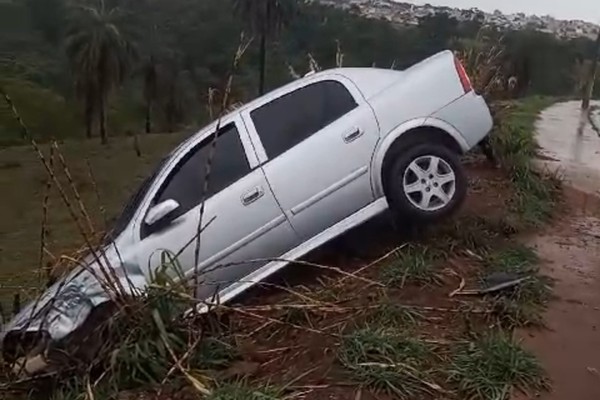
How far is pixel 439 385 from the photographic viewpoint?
4.29 metres

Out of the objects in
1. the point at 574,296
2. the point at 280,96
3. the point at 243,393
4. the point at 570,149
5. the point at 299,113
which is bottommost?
the point at 570,149

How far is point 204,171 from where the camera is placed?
6109mm

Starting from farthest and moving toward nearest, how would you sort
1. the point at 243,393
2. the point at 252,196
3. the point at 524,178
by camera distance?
1. the point at 524,178
2. the point at 252,196
3. the point at 243,393

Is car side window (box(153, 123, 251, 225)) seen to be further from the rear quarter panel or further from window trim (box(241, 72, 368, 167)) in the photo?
the rear quarter panel

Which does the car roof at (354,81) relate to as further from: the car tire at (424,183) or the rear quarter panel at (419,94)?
the car tire at (424,183)

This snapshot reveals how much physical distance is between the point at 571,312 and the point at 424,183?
153 centimetres

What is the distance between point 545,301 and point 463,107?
1.81m

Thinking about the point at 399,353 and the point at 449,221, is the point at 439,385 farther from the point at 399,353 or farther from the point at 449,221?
the point at 449,221

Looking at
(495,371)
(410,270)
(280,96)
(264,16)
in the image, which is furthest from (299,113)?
(264,16)

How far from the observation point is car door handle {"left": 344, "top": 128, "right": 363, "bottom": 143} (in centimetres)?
632

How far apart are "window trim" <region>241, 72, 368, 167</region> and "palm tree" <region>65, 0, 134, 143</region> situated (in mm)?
38970

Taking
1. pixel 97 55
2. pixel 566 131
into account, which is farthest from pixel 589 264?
pixel 97 55

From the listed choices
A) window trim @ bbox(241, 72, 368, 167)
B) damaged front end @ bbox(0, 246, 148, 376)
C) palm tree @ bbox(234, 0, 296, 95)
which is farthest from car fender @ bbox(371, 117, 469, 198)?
palm tree @ bbox(234, 0, 296, 95)

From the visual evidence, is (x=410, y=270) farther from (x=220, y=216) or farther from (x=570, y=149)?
(x=570, y=149)
